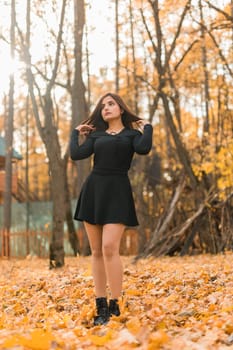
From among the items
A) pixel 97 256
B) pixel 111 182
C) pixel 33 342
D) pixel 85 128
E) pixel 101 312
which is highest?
pixel 85 128

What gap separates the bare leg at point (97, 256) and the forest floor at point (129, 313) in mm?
242

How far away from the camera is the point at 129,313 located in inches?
216

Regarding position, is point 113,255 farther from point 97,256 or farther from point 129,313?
point 129,313

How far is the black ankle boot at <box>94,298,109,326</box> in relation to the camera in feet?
18.1

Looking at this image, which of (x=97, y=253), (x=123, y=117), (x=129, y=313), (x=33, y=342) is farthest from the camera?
(x=123, y=117)

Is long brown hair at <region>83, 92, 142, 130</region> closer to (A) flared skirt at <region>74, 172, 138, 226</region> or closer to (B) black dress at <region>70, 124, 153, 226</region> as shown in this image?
(B) black dress at <region>70, 124, 153, 226</region>

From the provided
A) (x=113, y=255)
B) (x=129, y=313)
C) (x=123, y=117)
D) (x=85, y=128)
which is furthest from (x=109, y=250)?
(x=123, y=117)

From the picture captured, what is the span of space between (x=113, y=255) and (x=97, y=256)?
0.28 m

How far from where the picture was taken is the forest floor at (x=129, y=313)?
3.90m

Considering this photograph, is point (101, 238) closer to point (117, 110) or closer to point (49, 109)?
point (117, 110)

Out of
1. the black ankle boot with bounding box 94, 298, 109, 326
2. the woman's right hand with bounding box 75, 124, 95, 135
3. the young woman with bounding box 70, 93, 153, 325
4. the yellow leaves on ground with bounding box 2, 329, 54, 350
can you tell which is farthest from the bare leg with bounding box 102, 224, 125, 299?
the yellow leaves on ground with bounding box 2, 329, 54, 350

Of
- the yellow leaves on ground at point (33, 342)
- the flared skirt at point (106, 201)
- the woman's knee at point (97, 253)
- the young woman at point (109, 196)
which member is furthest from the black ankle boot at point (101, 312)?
the yellow leaves on ground at point (33, 342)

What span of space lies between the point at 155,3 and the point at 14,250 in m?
10.5

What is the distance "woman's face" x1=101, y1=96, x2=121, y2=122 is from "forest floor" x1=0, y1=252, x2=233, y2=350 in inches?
66.6
